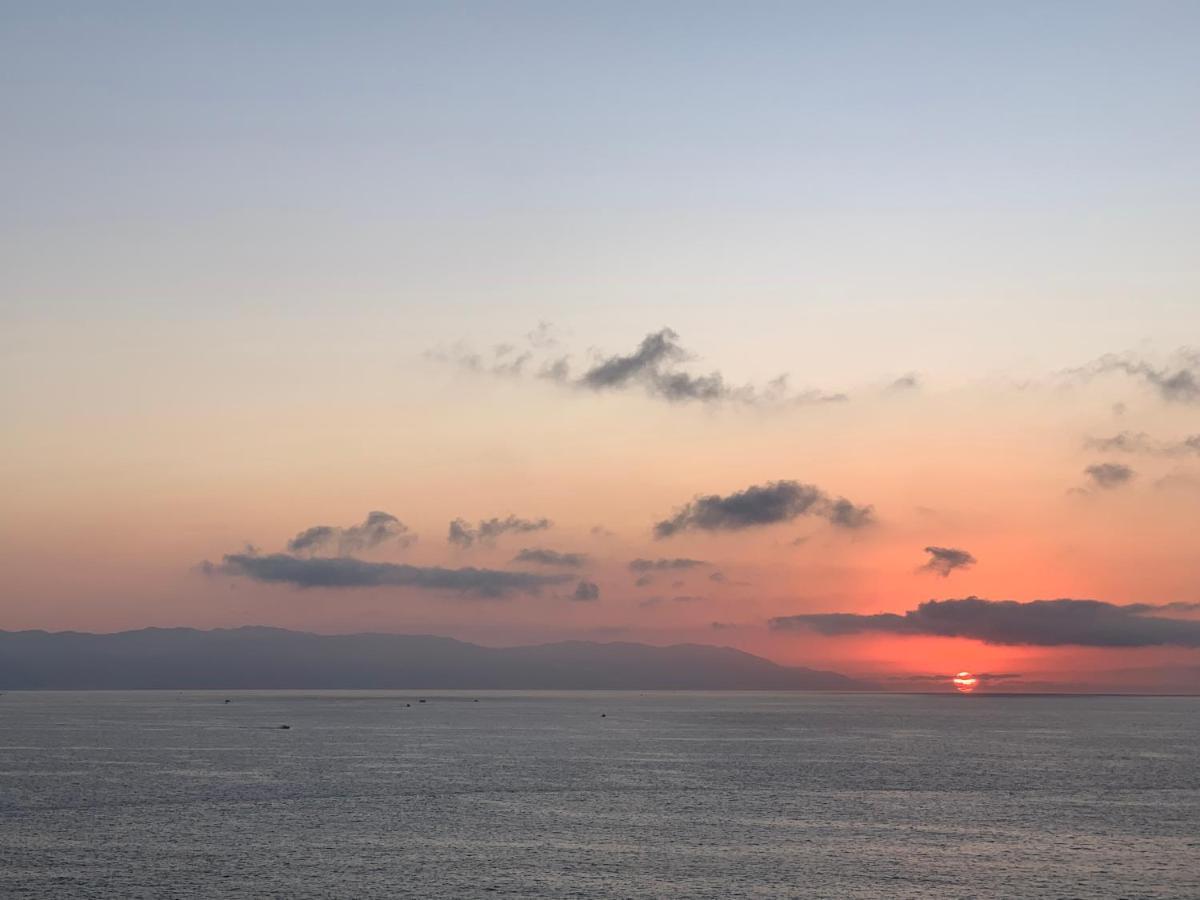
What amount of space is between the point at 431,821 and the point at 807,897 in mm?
49639

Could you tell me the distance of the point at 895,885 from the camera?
313 feet

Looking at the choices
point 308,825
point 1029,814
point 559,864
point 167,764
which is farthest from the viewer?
point 167,764

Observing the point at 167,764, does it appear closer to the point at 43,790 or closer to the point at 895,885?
the point at 43,790

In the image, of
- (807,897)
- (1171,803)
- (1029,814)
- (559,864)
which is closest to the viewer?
(807,897)

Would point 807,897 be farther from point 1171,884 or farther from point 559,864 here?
point 1171,884

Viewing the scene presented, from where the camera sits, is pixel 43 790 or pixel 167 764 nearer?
pixel 43 790

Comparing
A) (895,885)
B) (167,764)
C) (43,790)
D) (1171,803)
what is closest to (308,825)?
(43,790)

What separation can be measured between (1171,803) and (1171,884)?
61.9m

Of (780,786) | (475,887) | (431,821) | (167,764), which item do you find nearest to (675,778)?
(780,786)

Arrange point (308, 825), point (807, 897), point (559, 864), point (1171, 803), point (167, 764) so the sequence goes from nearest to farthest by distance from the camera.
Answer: point (807, 897), point (559, 864), point (308, 825), point (1171, 803), point (167, 764)

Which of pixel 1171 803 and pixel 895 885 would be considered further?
pixel 1171 803

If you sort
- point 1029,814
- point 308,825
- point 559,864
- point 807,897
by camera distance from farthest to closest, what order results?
point 1029,814, point 308,825, point 559,864, point 807,897

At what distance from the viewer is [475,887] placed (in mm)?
93375

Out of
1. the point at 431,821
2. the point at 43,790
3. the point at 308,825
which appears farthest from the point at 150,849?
the point at 43,790
